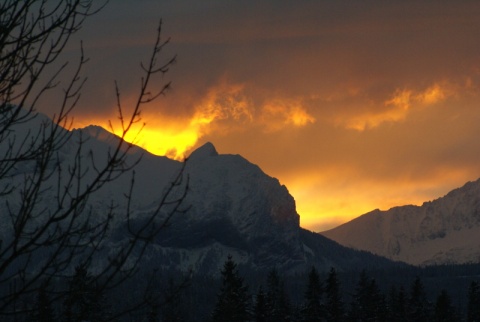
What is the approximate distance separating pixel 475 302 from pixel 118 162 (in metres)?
73.8

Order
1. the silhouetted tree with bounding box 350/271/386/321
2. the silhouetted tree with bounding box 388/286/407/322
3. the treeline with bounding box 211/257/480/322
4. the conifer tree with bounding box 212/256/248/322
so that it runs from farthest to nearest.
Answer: the silhouetted tree with bounding box 388/286/407/322, the silhouetted tree with bounding box 350/271/386/321, the treeline with bounding box 211/257/480/322, the conifer tree with bounding box 212/256/248/322

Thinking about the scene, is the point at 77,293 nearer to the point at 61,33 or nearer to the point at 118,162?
the point at 118,162

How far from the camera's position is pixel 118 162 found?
370 inches

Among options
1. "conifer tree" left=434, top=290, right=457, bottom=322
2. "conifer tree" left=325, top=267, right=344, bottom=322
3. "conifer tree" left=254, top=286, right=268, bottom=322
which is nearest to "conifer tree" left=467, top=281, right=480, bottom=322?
"conifer tree" left=434, top=290, right=457, bottom=322

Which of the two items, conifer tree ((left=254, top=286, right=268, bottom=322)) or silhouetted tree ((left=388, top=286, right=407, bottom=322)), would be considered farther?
silhouetted tree ((left=388, top=286, right=407, bottom=322))

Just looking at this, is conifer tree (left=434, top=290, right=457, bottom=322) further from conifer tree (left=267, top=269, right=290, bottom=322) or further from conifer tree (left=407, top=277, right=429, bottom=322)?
conifer tree (left=267, top=269, right=290, bottom=322)

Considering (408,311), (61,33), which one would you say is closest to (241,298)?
(408,311)

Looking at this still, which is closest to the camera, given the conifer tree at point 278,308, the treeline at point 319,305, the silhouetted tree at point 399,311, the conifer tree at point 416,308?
the treeline at point 319,305

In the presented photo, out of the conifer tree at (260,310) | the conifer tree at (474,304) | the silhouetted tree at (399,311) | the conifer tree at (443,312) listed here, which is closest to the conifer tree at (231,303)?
the conifer tree at (260,310)

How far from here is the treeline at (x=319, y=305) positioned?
201ft

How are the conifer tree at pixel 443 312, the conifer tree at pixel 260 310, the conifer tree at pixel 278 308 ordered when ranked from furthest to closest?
the conifer tree at pixel 443 312 < the conifer tree at pixel 278 308 < the conifer tree at pixel 260 310

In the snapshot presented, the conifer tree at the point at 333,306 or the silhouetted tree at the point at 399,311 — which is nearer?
the conifer tree at the point at 333,306

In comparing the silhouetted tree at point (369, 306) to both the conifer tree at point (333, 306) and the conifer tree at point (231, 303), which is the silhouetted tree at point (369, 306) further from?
the conifer tree at point (231, 303)

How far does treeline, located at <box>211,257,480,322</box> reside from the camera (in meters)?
61.4
